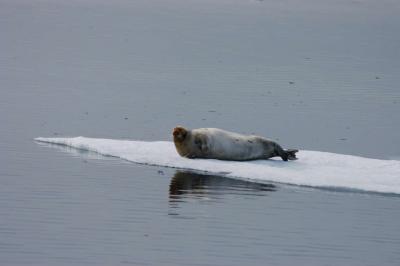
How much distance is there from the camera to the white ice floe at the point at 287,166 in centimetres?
1669

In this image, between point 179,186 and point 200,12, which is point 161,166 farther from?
point 200,12

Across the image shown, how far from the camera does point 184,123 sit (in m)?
22.1

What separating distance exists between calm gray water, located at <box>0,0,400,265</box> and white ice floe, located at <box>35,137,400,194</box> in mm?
252

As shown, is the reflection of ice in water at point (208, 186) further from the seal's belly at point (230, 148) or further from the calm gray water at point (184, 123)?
the seal's belly at point (230, 148)

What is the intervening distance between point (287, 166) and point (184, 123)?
4.79m

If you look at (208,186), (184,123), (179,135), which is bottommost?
(208,186)

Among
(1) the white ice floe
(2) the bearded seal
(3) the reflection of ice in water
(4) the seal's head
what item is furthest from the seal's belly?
(3) the reflection of ice in water

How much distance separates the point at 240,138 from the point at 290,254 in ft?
16.1

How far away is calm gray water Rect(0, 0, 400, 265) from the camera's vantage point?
535 inches

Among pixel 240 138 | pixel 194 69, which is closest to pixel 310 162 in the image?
pixel 240 138

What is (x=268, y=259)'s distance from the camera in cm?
1309

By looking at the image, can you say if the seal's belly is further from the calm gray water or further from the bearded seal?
the calm gray water

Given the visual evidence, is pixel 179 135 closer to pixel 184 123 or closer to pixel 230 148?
pixel 230 148

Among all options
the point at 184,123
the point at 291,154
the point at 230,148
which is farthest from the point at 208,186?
the point at 184,123
